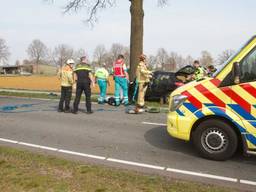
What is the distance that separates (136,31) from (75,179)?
1078 cm

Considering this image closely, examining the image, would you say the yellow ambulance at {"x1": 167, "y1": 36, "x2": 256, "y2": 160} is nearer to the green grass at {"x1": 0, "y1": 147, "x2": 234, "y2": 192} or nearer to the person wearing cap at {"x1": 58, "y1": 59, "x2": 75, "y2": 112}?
the green grass at {"x1": 0, "y1": 147, "x2": 234, "y2": 192}

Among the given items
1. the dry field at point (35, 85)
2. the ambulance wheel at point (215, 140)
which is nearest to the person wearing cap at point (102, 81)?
the ambulance wheel at point (215, 140)

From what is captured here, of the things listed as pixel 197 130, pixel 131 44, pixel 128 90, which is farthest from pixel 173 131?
pixel 131 44

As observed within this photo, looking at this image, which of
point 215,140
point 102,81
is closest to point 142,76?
point 102,81

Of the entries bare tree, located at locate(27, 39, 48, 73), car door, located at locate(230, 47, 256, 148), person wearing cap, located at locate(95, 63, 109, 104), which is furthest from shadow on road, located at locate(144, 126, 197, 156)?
bare tree, located at locate(27, 39, 48, 73)

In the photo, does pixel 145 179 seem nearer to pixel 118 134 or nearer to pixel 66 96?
pixel 118 134

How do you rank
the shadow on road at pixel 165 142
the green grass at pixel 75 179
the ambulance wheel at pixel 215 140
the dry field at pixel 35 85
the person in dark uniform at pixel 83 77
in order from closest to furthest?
the green grass at pixel 75 179 → the ambulance wheel at pixel 215 140 → the shadow on road at pixel 165 142 → the person in dark uniform at pixel 83 77 → the dry field at pixel 35 85

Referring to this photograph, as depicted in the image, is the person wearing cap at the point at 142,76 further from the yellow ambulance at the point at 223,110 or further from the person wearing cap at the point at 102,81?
the yellow ambulance at the point at 223,110

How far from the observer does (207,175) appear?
4766 mm

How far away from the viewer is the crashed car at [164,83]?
12.7 meters

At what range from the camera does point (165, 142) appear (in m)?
6.61

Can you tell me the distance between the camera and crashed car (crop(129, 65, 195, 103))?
1269cm

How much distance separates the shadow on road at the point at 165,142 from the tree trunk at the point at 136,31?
22.6 ft

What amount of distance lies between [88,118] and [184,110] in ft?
14.5
